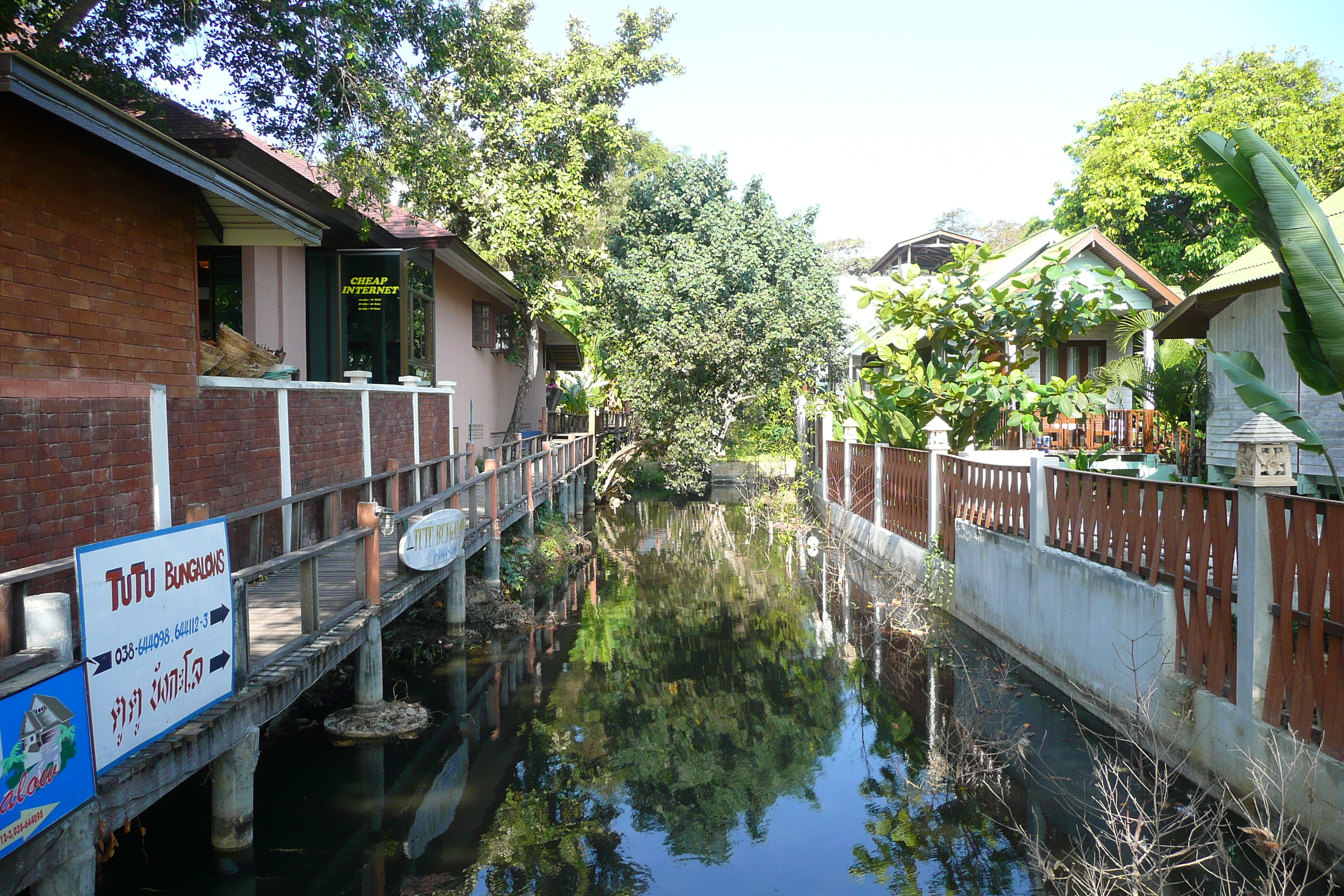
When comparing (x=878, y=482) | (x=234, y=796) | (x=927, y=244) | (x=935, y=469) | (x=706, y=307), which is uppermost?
(x=927, y=244)

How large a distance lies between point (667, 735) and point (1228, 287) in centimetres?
977

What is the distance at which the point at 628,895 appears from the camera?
18.6 ft

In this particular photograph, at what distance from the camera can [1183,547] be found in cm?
670

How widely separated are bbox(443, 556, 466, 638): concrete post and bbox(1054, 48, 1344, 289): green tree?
2487 cm

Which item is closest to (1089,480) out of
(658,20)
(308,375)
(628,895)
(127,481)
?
(628,895)

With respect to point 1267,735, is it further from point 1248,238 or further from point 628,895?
point 1248,238

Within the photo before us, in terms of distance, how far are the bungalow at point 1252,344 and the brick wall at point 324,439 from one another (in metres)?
10.1

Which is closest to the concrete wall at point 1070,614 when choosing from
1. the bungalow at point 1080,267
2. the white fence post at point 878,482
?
the white fence post at point 878,482

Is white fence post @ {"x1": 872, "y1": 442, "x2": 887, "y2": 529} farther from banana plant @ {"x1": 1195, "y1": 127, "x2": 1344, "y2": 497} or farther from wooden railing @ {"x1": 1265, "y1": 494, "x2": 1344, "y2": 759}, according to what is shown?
wooden railing @ {"x1": 1265, "y1": 494, "x2": 1344, "y2": 759}

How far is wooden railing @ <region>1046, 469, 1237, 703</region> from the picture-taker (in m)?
6.12

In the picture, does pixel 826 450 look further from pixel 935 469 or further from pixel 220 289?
pixel 220 289

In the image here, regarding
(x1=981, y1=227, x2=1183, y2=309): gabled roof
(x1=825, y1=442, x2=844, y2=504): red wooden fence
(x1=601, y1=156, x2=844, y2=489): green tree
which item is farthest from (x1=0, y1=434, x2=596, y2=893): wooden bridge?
(x1=981, y1=227, x2=1183, y2=309): gabled roof

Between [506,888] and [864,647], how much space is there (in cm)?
625

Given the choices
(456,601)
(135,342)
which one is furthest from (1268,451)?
(456,601)
